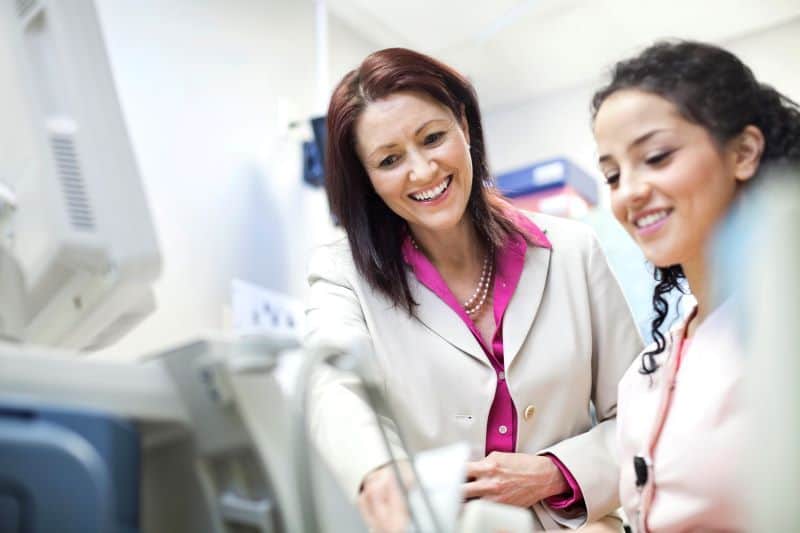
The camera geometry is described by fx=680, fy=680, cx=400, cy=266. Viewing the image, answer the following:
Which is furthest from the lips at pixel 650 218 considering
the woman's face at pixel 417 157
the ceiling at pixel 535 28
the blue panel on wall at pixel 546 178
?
the ceiling at pixel 535 28

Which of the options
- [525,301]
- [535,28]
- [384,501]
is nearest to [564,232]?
[525,301]

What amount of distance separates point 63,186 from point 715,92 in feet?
2.15

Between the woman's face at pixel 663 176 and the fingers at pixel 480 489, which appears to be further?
the fingers at pixel 480 489

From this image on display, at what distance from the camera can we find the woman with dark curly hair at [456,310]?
2.82 feet

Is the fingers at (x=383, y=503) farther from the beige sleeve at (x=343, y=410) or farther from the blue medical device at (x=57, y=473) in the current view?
the blue medical device at (x=57, y=473)

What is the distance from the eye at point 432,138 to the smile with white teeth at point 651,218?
1.33 feet

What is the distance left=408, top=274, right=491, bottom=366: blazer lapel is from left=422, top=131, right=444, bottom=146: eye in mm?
212

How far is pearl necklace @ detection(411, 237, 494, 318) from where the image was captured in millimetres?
1001

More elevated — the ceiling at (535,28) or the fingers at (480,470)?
the ceiling at (535,28)

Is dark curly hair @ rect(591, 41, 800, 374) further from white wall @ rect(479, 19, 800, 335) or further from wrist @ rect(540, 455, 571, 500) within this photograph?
white wall @ rect(479, 19, 800, 335)

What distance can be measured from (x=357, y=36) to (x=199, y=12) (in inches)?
24.0

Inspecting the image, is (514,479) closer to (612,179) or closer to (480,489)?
(480,489)

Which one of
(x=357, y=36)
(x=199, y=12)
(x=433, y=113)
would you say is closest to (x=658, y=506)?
(x=433, y=113)

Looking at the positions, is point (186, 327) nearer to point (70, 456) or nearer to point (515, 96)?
point (70, 456)
